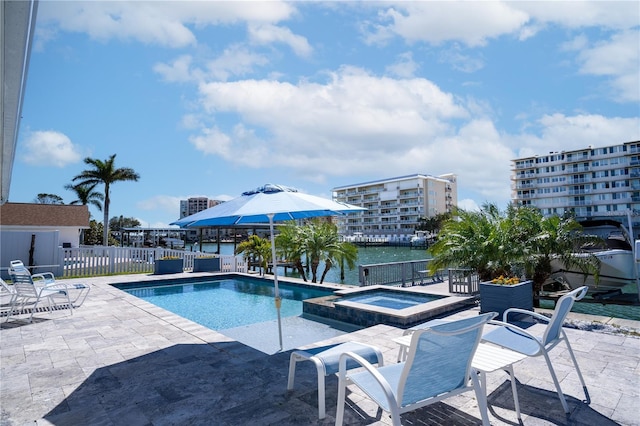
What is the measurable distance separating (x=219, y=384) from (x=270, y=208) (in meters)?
2.28

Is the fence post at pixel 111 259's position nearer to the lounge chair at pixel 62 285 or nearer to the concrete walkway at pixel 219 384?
the lounge chair at pixel 62 285

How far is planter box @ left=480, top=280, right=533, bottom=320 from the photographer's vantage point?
661cm

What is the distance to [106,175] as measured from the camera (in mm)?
33812

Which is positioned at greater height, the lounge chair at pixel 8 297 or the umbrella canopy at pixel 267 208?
the umbrella canopy at pixel 267 208

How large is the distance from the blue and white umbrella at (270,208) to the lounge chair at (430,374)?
8.91 feet

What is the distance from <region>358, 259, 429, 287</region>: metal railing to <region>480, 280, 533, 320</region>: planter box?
5.55m

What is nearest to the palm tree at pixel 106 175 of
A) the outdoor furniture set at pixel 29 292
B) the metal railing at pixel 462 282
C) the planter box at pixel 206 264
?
the planter box at pixel 206 264

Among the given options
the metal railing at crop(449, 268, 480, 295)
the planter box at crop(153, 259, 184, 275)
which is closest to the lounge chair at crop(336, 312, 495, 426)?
the metal railing at crop(449, 268, 480, 295)

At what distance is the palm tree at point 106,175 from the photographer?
110ft

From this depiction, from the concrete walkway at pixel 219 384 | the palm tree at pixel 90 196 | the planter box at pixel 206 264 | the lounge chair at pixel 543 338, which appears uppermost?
the palm tree at pixel 90 196

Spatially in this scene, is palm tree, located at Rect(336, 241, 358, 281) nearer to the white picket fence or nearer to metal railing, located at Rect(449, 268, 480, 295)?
the white picket fence

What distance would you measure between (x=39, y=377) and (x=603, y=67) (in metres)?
14.0

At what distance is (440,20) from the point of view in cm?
787

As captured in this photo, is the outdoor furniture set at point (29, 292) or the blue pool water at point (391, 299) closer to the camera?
the outdoor furniture set at point (29, 292)
